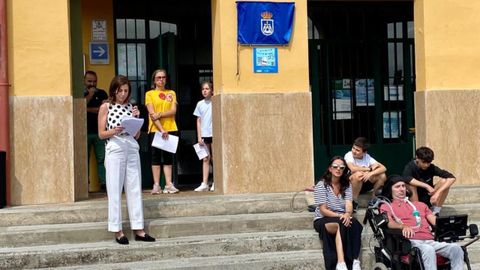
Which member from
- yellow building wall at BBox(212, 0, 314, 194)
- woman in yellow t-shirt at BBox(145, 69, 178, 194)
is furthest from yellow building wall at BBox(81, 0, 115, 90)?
yellow building wall at BBox(212, 0, 314, 194)

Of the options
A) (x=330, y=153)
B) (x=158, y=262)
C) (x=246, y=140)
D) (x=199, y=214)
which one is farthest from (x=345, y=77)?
(x=158, y=262)

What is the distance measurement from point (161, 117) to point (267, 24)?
74.4 inches

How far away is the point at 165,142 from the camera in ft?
30.7

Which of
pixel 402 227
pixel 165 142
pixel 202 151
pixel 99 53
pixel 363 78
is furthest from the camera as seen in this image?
pixel 363 78

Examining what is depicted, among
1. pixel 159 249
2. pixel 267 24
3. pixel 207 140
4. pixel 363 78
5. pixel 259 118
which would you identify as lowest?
pixel 159 249

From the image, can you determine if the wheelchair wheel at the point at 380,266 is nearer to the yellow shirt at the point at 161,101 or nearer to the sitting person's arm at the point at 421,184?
the sitting person's arm at the point at 421,184

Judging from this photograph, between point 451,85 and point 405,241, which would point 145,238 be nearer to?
point 405,241

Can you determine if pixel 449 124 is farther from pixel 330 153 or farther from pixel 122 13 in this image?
pixel 122 13

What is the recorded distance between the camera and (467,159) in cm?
969

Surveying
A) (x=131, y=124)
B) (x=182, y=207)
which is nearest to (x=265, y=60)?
(x=182, y=207)

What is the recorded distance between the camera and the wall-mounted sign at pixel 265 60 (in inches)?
365

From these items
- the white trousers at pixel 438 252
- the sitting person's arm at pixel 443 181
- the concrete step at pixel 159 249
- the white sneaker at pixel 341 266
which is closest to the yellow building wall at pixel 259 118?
the concrete step at pixel 159 249

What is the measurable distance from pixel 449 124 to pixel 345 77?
8.37 ft

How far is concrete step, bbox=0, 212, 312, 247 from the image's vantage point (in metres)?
7.64
